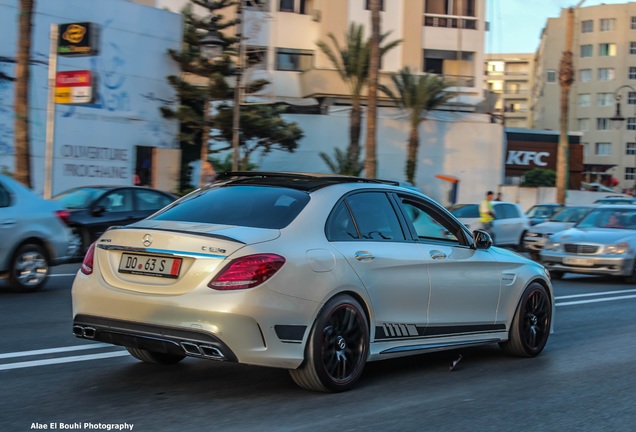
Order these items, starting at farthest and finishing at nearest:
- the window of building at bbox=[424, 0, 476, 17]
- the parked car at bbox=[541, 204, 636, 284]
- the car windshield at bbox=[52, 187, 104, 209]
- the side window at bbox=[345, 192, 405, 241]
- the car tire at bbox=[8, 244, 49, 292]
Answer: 1. the window of building at bbox=[424, 0, 476, 17]
2. the parked car at bbox=[541, 204, 636, 284]
3. the car windshield at bbox=[52, 187, 104, 209]
4. the car tire at bbox=[8, 244, 49, 292]
5. the side window at bbox=[345, 192, 405, 241]

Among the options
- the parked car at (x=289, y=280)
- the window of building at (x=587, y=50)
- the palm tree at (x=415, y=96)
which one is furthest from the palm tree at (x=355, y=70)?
the window of building at (x=587, y=50)

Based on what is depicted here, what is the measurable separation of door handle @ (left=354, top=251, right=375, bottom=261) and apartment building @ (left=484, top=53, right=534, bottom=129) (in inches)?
4720

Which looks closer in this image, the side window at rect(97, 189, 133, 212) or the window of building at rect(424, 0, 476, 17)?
the side window at rect(97, 189, 133, 212)

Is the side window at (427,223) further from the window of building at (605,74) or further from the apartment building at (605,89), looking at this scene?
the window of building at (605,74)

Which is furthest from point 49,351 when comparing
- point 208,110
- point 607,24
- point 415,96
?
point 607,24

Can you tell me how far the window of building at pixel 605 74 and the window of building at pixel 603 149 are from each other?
7380 mm

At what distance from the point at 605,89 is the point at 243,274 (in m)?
93.1

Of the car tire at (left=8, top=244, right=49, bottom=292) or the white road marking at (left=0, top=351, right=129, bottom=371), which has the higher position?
the car tire at (left=8, top=244, right=49, bottom=292)

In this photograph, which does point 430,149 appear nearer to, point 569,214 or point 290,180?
→ point 569,214

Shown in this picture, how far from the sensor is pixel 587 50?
9319cm

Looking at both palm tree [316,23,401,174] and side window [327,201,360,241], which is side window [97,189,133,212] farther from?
palm tree [316,23,401,174]

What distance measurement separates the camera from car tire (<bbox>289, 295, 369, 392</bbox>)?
551 centimetres

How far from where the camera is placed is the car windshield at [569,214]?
23919mm

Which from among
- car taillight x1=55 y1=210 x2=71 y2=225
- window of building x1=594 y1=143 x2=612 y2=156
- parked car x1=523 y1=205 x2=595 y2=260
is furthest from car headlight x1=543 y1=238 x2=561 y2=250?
window of building x1=594 y1=143 x2=612 y2=156
